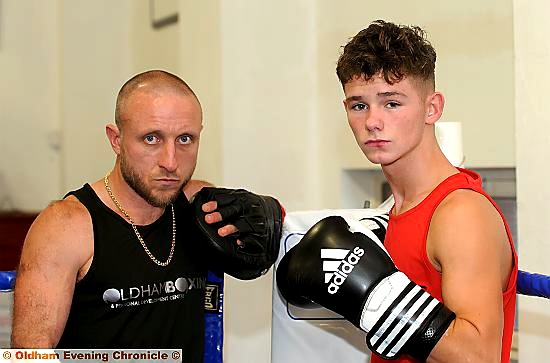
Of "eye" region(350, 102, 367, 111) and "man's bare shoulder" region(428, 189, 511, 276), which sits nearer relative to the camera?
"man's bare shoulder" region(428, 189, 511, 276)

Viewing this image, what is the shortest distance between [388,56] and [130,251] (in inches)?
32.2

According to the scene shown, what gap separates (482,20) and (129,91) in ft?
5.02

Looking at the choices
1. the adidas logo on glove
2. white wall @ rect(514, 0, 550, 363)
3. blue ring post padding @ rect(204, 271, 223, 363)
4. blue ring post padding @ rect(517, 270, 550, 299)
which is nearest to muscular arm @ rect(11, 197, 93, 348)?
blue ring post padding @ rect(204, 271, 223, 363)

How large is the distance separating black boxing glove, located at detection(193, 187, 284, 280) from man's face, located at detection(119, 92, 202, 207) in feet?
0.31

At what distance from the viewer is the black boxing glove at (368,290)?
4.99 feet

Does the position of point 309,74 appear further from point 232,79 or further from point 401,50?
Answer: point 401,50

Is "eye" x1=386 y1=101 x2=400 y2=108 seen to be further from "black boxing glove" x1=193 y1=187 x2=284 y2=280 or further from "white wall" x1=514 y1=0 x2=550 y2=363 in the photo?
"white wall" x1=514 y1=0 x2=550 y2=363

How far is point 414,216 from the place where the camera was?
168cm

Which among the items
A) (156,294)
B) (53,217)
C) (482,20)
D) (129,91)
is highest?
(482,20)

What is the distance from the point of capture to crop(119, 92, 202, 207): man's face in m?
2.09

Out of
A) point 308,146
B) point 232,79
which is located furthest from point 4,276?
point 308,146

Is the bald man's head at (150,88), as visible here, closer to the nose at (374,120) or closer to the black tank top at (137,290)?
the black tank top at (137,290)

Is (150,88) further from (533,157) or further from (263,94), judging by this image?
(263,94)

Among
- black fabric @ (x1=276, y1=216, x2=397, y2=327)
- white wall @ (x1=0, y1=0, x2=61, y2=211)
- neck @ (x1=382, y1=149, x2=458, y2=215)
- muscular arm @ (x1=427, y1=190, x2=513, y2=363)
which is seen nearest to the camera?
muscular arm @ (x1=427, y1=190, x2=513, y2=363)
